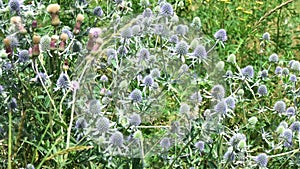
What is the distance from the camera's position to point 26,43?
1.87m

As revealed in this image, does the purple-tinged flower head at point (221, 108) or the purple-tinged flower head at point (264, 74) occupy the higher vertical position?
the purple-tinged flower head at point (221, 108)

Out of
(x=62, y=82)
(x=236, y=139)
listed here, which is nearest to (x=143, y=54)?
(x=62, y=82)

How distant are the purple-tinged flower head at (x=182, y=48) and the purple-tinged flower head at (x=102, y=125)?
0.34 metres

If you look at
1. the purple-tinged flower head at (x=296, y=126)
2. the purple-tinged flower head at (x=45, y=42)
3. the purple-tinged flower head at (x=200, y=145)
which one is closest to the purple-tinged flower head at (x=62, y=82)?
the purple-tinged flower head at (x=45, y=42)

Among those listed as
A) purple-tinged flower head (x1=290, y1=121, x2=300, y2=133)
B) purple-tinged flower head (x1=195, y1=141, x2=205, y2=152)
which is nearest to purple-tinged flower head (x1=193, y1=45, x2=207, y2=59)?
purple-tinged flower head (x1=195, y1=141, x2=205, y2=152)

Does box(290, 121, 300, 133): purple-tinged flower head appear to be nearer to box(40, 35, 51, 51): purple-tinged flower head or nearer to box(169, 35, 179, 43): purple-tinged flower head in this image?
box(169, 35, 179, 43): purple-tinged flower head

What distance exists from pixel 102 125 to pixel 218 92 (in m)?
0.39

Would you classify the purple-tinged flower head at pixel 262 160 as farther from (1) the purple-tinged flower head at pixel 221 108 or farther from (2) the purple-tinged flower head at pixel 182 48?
(2) the purple-tinged flower head at pixel 182 48

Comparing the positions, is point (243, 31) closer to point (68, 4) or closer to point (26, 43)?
point (68, 4)

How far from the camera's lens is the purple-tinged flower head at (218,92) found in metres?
1.80

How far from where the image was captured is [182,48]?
182cm

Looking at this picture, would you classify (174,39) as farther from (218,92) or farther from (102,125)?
(102,125)

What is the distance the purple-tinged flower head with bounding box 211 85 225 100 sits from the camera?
1803 mm

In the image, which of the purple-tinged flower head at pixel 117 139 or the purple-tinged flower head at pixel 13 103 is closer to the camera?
the purple-tinged flower head at pixel 117 139
